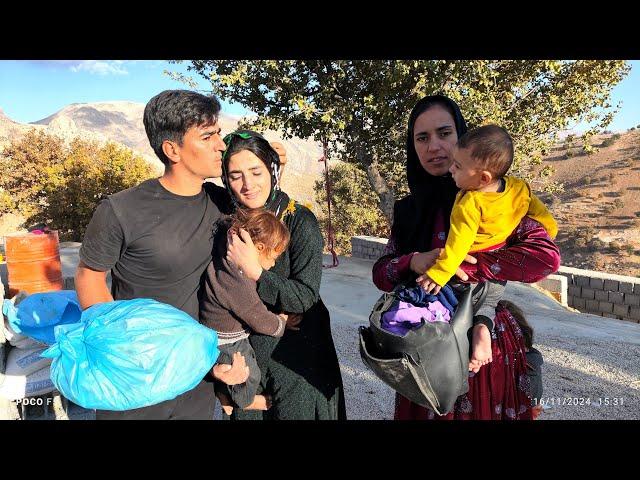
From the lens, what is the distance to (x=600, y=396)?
4551 millimetres

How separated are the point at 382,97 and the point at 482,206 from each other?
6954 mm

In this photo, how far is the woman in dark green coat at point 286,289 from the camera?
68.0 inches

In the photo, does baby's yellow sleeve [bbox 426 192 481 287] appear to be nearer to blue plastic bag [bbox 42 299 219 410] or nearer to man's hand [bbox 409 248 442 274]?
man's hand [bbox 409 248 442 274]

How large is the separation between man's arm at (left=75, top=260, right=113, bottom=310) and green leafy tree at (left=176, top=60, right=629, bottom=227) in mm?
6834

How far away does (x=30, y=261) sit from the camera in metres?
6.66

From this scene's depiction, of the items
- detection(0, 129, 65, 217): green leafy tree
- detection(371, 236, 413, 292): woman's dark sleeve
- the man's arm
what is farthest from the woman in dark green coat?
detection(0, 129, 65, 217): green leafy tree

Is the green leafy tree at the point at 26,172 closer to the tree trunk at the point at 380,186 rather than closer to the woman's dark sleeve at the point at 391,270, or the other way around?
A: the tree trunk at the point at 380,186

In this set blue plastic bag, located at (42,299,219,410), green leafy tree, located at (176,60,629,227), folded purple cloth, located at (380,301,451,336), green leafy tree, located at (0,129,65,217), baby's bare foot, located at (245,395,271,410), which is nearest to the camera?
blue plastic bag, located at (42,299,219,410)

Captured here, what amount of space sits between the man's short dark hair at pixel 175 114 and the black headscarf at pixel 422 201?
93cm

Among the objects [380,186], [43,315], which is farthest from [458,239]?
[380,186]

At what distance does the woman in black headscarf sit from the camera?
5.58 feet

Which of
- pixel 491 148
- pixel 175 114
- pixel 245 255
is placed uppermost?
pixel 175 114

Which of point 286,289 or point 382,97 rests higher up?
point 382,97

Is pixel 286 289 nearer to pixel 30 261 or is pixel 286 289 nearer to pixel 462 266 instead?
pixel 462 266
